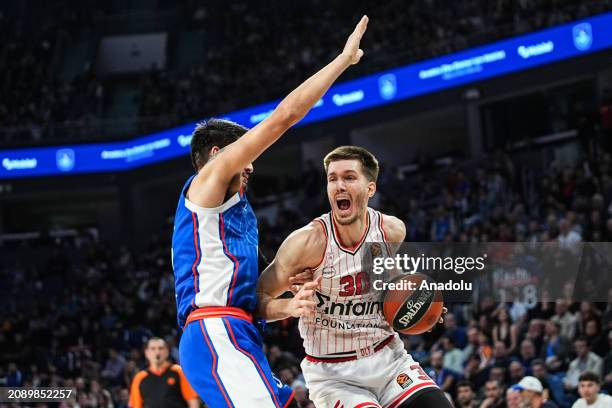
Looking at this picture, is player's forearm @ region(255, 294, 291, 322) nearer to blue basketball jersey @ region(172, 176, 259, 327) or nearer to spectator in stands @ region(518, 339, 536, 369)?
blue basketball jersey @ region(172, 176, 259, 327)

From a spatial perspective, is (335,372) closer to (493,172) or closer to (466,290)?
(466,290)

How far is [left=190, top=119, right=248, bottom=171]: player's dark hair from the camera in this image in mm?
4629

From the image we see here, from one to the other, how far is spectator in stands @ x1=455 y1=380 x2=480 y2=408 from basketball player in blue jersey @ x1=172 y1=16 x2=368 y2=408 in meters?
6.28

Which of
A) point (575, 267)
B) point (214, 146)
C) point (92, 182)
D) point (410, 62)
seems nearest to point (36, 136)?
point (92, 182)

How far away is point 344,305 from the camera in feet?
16.7

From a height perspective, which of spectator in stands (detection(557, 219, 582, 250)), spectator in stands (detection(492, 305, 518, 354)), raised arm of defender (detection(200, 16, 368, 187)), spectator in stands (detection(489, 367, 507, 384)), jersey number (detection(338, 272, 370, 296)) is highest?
spectator in stands (detection(557, 219, 582, 250))

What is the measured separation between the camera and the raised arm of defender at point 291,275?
4457 millimetres

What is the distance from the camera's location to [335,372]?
5129 mm

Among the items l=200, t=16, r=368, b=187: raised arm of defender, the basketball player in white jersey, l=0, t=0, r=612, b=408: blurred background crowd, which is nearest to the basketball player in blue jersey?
l=200, t=16, r=368, b=187: raised arm of defender

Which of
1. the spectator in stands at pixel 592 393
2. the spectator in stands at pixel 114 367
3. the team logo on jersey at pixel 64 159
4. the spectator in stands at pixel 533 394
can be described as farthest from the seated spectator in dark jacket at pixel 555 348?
the team logo on jersey at pixel 64 159

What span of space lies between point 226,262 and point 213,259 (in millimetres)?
65

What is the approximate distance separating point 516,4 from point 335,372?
17.4m

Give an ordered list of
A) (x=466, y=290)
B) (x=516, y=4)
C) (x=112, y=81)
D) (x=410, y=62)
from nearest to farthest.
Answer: (x=466, y=290)
(x=516, y=4)
(x=410, y=62)
(x=112, y=81)

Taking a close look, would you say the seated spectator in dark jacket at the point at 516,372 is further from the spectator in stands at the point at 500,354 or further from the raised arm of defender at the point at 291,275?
the raised arm of defender at the point at 291,275
